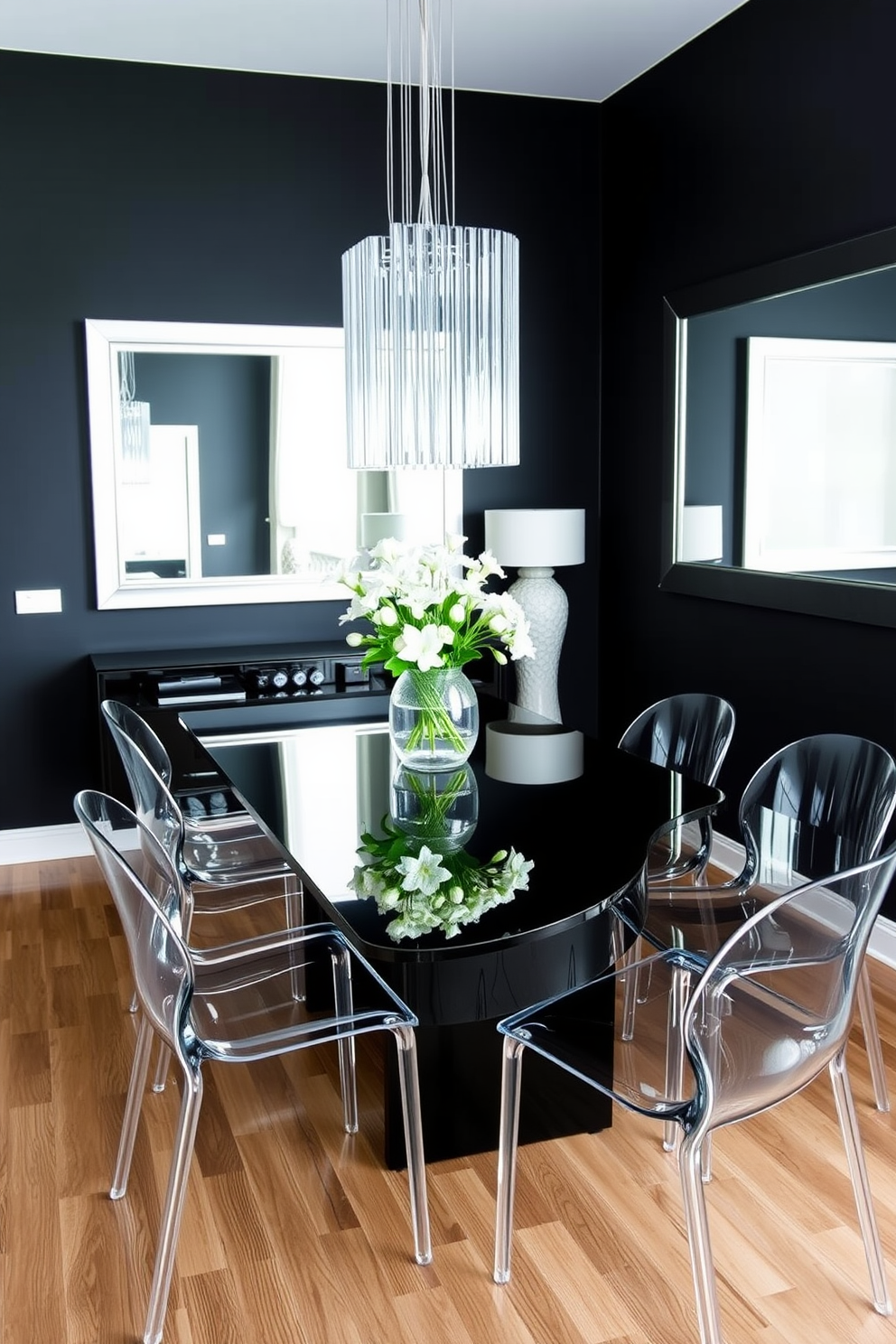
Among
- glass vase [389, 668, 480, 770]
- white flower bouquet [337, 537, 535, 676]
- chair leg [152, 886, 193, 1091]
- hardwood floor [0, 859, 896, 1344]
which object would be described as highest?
white flower bouquet [337, 537, 535, 676]

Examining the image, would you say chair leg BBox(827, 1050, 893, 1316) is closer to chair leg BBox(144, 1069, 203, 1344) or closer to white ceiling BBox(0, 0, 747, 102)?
chair leg BBox(144, 1069, 203, 1344)

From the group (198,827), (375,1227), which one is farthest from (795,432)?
(375,1227)

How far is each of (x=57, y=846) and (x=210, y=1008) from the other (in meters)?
2.70

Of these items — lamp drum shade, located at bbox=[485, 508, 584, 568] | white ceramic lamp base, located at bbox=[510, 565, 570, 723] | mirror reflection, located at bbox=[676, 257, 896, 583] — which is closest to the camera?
mirror reflection, located at bbox=[676, 257, 896, 583]

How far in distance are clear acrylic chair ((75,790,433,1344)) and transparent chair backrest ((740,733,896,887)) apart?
96cm

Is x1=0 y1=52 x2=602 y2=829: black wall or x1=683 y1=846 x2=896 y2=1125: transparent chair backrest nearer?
x1=683 y1=846 x2=896 y2=1125: transparent chair backrest

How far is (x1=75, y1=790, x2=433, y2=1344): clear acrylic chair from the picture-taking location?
1.96m

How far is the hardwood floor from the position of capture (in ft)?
6.69

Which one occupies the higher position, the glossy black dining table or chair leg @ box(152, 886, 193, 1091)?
the glossy black dining table

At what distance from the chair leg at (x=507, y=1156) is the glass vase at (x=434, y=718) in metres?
0.76

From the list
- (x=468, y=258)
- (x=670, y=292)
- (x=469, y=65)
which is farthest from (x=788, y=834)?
(x=469, y=65)

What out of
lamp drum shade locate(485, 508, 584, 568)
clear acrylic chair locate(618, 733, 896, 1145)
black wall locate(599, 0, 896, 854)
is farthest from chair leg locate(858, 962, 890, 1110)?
lamp drum shade locate(485, 508, 584, 568)

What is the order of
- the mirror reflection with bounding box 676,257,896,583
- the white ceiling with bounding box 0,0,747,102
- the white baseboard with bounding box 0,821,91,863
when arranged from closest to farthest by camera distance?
the mirror reflection with bounding box 676,257,896,583
the white ceiling with bounding box 0,0,747,102
the white baseboard with bounding box 0,821,91,863

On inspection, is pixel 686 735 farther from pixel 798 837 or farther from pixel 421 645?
pixel 421 645
